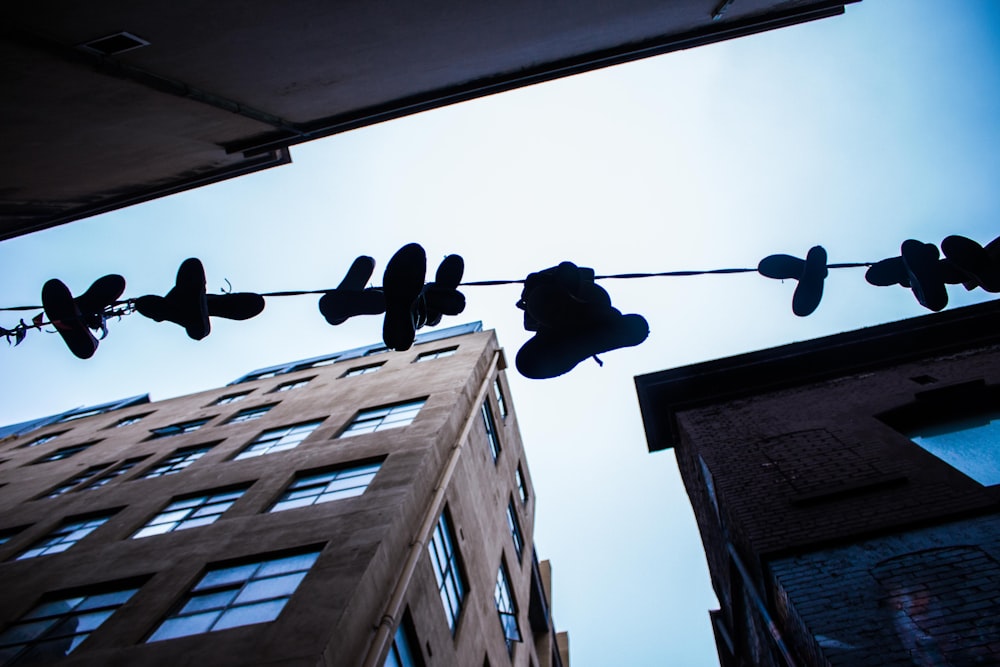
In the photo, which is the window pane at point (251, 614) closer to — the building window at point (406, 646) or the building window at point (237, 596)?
the building window at point (237, 596)

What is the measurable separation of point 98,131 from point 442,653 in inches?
324

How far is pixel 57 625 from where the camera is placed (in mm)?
7164

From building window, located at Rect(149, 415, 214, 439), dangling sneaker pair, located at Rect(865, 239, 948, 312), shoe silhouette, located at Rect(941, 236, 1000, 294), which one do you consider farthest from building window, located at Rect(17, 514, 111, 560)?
shoe silhouette, located at Rect(941, 236, 1000, 294)

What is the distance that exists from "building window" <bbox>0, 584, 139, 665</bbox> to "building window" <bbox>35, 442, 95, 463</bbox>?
476 inches

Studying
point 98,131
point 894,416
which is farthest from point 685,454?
point 98,131

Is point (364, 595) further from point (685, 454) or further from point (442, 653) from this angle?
point (685, 454)

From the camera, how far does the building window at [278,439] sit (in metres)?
12.0

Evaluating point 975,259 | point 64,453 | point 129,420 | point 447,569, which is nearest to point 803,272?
point 975,259

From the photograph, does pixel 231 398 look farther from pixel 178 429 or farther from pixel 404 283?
pixel 404 283

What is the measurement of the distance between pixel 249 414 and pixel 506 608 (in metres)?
9.64

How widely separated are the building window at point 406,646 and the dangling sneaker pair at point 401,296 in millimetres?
4754

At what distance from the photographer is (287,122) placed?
661 centimetres

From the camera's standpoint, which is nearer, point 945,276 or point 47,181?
point 945,276

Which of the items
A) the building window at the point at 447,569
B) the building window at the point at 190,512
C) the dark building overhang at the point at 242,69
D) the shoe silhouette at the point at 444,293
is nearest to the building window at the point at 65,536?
the building window at the point at 190,512
